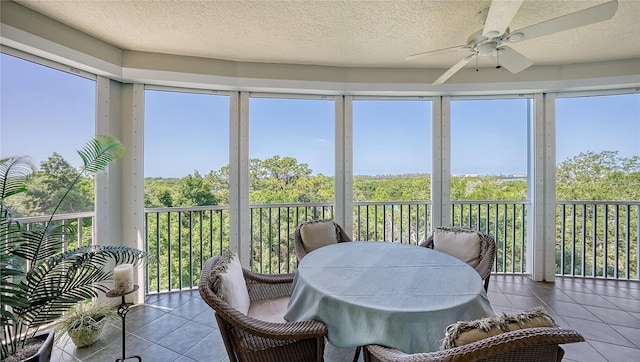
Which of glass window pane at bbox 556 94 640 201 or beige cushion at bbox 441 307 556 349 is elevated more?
glass window pane at bbox 556 94 640 201

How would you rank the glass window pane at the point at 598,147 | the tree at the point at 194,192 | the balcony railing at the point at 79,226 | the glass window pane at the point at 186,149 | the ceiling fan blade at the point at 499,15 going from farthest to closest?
the glass window pane at the point at 598,147 < the tree at the point at 194,192 < the glass window pane at the point at 186,149 < the balcony railing at the point at 79,226 < the ceiling fan blade at the point at 499,15

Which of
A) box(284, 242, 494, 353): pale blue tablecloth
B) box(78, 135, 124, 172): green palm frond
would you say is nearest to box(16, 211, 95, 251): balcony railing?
box(78, 135, 124, 172): green palm frond

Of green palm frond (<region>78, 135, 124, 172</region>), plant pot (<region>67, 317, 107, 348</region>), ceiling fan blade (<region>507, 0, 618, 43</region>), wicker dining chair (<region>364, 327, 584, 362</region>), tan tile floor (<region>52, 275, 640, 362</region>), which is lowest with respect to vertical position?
tan tile floor (<region>52, 275, 640, 362</region>)

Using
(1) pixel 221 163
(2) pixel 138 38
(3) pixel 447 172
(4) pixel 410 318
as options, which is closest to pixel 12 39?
(2) pixel 138 38

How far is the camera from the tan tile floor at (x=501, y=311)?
1.98 m

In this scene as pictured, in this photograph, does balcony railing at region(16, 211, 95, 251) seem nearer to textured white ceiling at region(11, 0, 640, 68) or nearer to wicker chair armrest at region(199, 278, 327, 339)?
textured white ceiling at region(11, 0, 640, 68)

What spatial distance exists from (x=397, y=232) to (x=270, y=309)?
2556mm

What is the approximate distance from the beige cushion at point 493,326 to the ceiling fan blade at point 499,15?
4.84 ft

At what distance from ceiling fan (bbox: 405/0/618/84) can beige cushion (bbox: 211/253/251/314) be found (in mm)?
2179

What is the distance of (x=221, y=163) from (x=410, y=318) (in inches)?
107

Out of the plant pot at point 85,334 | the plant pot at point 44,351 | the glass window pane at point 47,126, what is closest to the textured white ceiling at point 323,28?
the glass window pane at point 47,126

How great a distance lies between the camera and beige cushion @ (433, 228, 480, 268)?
2.33m

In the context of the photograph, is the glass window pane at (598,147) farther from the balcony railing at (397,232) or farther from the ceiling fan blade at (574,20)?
the ceiling fan blade at (574,20)

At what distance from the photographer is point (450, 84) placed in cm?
331
